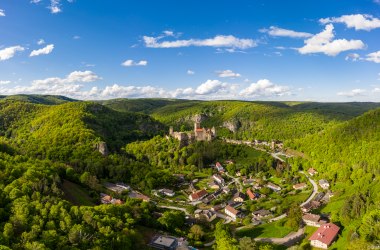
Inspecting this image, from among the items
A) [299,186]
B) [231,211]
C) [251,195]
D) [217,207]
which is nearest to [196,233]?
[231,211]

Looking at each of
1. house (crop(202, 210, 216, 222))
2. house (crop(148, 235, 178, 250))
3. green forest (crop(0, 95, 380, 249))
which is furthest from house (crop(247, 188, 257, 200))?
house (crop(148, 235, 178, 250))

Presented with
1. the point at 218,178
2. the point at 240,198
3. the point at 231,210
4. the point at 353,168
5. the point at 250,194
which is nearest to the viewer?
the point at 231,210

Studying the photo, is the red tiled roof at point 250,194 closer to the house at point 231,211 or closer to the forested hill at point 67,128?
the house at point 231,211

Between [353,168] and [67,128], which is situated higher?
[67,128]

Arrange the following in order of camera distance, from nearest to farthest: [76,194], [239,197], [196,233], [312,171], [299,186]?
[196,233], [76,194], [239,197], [299,186], [312,171]

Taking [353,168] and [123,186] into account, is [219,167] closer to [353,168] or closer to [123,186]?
[123,186]

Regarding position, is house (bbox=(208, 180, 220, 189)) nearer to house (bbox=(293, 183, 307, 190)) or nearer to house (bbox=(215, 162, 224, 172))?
house (bbox=(215, 162, 224, 172))

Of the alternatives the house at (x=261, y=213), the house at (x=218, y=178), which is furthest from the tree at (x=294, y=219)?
the house at (x=218, y=178)
